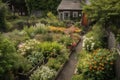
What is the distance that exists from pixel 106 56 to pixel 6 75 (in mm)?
5324

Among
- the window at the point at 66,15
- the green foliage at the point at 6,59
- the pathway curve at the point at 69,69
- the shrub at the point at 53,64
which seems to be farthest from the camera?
Answer: the window at the point at 66,15

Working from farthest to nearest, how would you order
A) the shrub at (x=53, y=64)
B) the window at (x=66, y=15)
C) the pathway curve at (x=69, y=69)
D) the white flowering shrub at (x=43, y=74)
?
1. the window at (x=66, y=15)
2. the shrub at (x=53, y=64)
3. the pathway curve at (x=69, y=69)
4. the white flowering shrub at (x=43, y=74)

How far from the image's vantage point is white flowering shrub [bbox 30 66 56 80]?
13.5 meters

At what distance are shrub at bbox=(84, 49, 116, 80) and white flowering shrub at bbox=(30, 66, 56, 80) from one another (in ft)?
7.86

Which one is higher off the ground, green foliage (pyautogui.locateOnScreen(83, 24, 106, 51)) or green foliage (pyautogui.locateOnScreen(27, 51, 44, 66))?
green foliage (pyautogui.locateOnScreen(83, 24, 106, 51))

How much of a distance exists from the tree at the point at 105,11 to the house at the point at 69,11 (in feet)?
71.0

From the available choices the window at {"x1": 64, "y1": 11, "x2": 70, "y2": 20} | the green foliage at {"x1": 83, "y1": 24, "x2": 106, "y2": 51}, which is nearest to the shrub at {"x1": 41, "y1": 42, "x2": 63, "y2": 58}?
the green foliage at {"x1": 83, "y1": 24, "x2": 106, "y2": 51}

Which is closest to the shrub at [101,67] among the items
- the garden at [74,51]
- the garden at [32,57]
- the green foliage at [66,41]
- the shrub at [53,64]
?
the garden at [74,51]

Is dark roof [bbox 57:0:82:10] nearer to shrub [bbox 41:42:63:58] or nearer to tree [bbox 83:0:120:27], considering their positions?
shrub [bbox 41:42:63:58]

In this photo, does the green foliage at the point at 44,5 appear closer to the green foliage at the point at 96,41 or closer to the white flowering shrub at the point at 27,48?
the green foliage at the point at 96,41

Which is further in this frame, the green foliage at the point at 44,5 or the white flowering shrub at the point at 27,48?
the green foliage at the point at 44,5

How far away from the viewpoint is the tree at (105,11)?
11703 mm

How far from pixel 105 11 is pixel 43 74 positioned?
16.1 feet

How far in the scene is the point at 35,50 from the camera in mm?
16875
